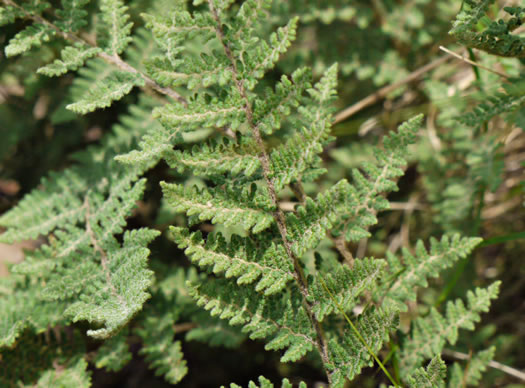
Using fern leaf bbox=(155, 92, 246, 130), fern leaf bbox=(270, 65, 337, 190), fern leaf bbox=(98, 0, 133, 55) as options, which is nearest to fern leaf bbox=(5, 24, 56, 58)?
fern leaf bbox=(98, 0, 133, 55)

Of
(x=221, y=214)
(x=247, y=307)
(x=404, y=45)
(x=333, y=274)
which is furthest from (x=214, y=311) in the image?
(x=404, y=45)

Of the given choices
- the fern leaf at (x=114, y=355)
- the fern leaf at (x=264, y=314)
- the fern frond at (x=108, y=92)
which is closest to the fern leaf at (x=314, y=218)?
the fern leaf at (x=264, y=314)

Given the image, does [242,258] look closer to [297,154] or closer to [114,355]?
[297,154]

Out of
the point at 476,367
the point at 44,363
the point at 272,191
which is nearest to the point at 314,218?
the point at 272,191

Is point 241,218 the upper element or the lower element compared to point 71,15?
lower

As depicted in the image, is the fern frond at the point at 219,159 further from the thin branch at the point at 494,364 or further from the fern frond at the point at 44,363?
the thin branch at the point at 494,364

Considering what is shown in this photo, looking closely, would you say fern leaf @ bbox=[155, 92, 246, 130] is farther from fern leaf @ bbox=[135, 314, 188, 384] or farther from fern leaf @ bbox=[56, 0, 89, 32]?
fern leaf @ bbox=[135, 314, 188, 384]
